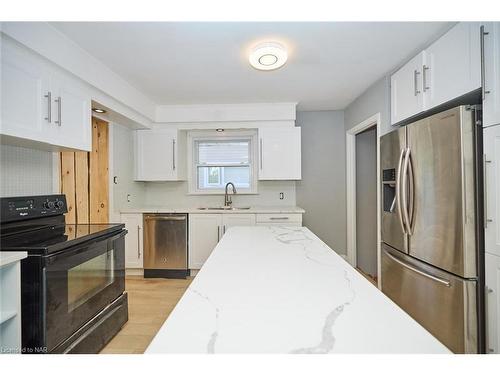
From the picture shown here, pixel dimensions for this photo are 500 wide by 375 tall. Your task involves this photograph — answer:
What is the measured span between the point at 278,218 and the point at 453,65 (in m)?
2.17

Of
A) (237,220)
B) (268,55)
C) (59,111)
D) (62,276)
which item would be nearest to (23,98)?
(59,111)

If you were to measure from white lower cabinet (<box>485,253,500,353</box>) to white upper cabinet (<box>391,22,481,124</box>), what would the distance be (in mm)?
998

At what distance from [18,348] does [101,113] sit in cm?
224

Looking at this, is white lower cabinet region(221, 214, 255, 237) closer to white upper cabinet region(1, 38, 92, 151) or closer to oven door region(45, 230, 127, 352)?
oven door region(45, 230, 127, 352)

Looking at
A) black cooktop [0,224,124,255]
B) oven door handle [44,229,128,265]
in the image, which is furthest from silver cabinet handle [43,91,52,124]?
oven door handle [44,229,128,265]

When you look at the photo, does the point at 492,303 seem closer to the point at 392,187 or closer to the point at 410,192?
the point at 410,192

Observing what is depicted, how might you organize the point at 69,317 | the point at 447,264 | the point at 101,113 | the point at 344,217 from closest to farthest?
the point at 69,317
the point at 447,264
the point at 101,113
the point at 344,217

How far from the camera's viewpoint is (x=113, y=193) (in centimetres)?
304

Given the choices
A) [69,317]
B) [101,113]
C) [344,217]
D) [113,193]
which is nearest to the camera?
[69,317]

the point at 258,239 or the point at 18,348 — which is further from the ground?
the point at 258,239

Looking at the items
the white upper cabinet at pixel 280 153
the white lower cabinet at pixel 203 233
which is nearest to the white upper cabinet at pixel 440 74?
the white upper cabinet at pixel 280 153
